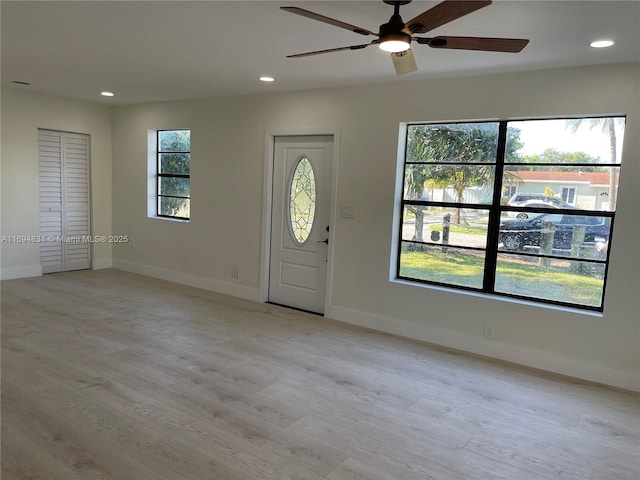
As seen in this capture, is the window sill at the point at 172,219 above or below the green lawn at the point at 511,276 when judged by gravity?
above

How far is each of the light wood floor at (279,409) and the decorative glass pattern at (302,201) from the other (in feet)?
3.90

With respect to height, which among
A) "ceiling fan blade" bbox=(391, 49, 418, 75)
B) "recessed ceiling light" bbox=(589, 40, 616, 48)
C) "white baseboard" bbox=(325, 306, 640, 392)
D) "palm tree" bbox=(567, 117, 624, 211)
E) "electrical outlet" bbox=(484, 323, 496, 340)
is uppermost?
"recessed ceiling light" bbox=(589, 40, 616, 48)

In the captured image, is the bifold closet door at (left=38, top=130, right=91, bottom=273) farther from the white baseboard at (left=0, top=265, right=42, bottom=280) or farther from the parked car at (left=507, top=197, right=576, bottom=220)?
the parked car at (left=507, top=197, right=576, bottom=220)

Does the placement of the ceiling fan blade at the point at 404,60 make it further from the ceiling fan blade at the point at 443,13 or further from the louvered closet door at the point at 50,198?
the louvered closet door at the point at 50,198

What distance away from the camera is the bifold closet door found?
20.4ft

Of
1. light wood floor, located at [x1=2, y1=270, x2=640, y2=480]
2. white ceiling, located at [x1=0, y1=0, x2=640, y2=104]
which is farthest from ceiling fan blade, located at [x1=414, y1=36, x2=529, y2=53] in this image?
light wood floor, located at [x1=2, y1=270, x2=640, y2=480]

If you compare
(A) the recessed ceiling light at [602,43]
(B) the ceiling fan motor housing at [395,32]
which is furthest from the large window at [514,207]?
(B) the ceiling fan motor housing at [395,32]

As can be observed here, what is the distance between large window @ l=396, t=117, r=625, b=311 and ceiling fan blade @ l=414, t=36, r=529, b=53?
165 cm

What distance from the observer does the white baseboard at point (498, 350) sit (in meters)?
3.44

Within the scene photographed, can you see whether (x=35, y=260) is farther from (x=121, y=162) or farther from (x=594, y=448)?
(x=594, y=448)

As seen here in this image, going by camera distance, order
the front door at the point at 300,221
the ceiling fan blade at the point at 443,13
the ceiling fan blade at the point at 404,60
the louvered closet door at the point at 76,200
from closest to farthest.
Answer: the ceiling fan blade at the point at 443,13 → the ceiling fan blade at the point at 404,60 → the front door at the point at 300,221 → the louvered closet door at the point at 76,200

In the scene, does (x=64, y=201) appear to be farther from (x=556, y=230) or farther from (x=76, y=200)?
(x=556, y=230)

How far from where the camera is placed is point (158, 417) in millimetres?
2682

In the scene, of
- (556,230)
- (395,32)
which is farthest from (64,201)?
(556,230)
